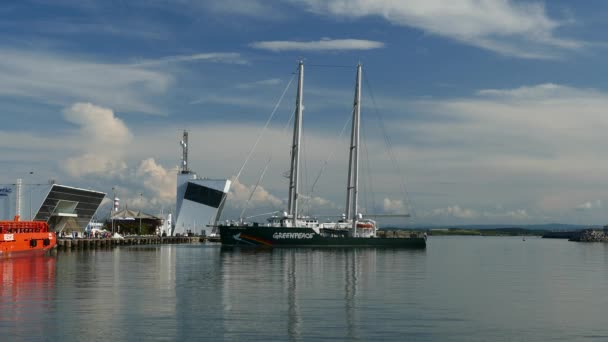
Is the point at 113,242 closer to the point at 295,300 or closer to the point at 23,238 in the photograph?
the point at 23,238

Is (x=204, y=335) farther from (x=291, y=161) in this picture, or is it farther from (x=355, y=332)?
(x=291, y=161)

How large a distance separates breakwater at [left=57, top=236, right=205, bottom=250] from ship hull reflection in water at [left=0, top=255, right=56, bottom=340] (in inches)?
1912

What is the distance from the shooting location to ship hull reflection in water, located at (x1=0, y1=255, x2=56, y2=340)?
1053 inches

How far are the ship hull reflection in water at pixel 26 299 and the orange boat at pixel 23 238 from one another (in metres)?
15.7

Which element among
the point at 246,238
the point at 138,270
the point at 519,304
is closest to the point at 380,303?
the point at 519,304

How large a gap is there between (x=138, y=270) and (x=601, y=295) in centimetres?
3380

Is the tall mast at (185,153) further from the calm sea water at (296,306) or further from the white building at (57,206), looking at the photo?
the calm sea water at (296,306)

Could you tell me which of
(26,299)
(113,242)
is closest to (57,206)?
(113,242)

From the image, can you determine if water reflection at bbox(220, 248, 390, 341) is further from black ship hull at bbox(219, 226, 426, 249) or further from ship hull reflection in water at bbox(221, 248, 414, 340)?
black ship hull at bbox(219, 226, 426, 249)

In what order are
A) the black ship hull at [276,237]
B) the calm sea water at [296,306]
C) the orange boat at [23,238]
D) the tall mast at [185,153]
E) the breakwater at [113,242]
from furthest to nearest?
the tall mast at [185,153], the breakwater at [113,242], the black ship hull at [276,237], the orange boat at [23,238], the calm sea water at [296,306]

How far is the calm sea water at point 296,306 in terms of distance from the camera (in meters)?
26.7

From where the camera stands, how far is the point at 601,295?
136 feet

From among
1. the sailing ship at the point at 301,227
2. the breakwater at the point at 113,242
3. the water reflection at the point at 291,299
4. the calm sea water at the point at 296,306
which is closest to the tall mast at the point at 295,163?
the sailing ship at the point at 301,227

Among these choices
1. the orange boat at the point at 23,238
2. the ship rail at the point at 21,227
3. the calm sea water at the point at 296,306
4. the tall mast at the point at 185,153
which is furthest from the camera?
the tall mast at the point at 185,153
